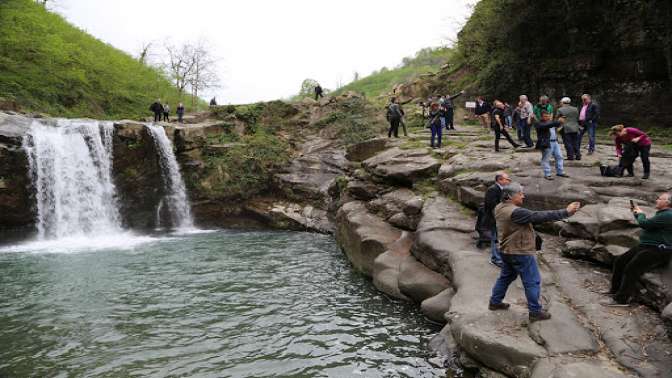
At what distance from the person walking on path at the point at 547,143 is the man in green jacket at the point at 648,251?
14.8ft

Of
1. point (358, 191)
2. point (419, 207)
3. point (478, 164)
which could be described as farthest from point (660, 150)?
point (358, 191)

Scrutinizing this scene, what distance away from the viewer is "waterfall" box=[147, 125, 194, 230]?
23156mm

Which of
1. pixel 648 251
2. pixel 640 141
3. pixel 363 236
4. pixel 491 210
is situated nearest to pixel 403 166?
pixel 363 236

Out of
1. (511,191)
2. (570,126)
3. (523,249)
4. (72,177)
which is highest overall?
(570,126)

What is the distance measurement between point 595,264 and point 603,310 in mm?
1960

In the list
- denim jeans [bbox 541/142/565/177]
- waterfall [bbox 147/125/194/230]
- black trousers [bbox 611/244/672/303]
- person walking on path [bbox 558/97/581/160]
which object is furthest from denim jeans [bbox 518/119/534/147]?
waterfall [bbox 147/125/194/230]

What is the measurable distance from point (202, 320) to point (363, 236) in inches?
220

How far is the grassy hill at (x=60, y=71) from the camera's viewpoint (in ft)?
96.1

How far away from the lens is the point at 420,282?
9.73 m

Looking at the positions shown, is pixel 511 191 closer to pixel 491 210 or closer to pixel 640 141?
pixel 491 210

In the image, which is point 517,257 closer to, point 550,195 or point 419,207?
point 550,195

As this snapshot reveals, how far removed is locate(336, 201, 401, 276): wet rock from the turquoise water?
47cm

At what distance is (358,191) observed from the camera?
16578mm

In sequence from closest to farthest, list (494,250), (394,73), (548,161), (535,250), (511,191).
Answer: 1. (535,250)
2. (511,191)
3. (494,250)
4. (548,161)
5. (394,73)
